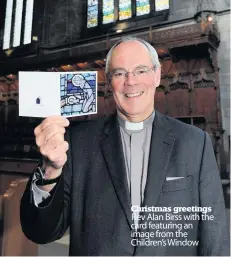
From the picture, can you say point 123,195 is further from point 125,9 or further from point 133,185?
point 125,9

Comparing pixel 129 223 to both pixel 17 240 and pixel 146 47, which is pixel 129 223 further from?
pixel 17 240

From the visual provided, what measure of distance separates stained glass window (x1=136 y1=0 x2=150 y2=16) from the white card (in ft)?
3.95

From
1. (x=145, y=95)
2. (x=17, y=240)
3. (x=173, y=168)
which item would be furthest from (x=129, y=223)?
(x=17, y=240)

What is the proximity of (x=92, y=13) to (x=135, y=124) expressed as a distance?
4.41ft

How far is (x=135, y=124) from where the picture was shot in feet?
3.87

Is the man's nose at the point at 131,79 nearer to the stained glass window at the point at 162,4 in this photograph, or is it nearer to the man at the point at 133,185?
the man at the point at 133,185

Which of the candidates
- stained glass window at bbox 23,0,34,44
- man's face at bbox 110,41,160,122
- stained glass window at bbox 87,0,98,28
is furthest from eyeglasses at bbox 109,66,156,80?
stained glass window at bbox 23,0,34,44

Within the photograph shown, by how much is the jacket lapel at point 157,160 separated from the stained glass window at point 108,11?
1307 mm

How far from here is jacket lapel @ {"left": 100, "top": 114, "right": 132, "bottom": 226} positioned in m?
1.01

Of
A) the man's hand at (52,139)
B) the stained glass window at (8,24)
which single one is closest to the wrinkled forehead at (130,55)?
the man's hand at (52,139)

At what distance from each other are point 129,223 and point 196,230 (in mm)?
346

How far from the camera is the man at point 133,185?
3.32ft

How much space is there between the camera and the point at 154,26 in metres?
2.14

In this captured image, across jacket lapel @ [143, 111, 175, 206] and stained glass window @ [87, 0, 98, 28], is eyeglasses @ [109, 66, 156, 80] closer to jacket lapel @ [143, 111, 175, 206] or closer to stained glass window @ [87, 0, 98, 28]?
jacket lapel @ [143, 111, 175, 206]
